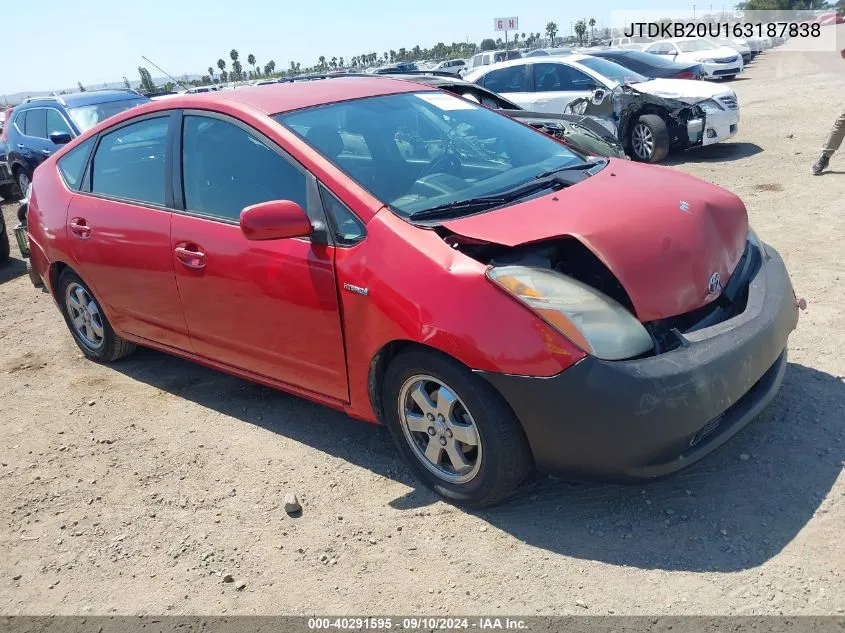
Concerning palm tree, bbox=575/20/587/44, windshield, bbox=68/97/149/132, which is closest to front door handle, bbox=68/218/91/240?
windshield, bbox=68/97/149/132

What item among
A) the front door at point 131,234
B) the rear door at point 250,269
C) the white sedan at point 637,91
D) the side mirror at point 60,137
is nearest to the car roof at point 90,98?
the side mirror at point 60,137

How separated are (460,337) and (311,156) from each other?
121 centimetres

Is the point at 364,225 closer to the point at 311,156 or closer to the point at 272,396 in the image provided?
the point at 311,156

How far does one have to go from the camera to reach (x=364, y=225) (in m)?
3.15

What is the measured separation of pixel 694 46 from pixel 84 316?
24.2 m

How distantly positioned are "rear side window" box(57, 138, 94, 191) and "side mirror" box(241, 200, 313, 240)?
2219 millimetres

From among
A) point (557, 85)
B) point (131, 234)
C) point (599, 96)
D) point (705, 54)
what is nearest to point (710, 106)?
point (599, 96)

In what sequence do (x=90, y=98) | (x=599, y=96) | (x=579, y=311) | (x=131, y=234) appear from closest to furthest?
(x=579, y=311), (x=131, y=234), (x=599, y=96), (x=90, y=98)

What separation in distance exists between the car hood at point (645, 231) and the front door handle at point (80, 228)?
263 cm

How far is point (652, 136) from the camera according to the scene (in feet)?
34.0

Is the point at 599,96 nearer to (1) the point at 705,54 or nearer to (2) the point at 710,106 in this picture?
(2) the point at 710,106

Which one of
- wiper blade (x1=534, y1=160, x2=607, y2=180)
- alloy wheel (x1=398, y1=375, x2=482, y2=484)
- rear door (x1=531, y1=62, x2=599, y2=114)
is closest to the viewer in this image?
alloy wheel (x1=398, y1=375, x2=482, y2=484)

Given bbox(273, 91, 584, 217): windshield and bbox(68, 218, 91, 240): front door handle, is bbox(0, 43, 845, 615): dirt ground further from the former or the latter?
bbox(273, 91, 584, 217): windshield

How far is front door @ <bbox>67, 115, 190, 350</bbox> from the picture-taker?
13.3 feet
